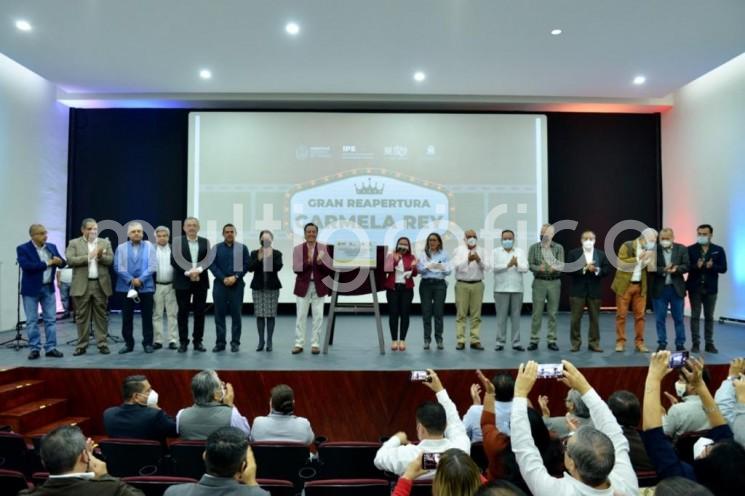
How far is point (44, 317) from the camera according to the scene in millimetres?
4488

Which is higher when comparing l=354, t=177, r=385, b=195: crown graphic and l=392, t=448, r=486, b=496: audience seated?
l=354, t=177, r=385, b=195: crown graphic

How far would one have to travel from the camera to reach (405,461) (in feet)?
6.11

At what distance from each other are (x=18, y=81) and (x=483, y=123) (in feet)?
23.8

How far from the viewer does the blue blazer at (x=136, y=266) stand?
4.76 metres

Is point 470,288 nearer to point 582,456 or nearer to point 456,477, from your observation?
point 582,456

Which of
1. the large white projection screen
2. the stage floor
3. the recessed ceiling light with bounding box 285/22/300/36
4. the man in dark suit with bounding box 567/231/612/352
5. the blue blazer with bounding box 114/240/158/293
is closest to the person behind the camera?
the stage floor

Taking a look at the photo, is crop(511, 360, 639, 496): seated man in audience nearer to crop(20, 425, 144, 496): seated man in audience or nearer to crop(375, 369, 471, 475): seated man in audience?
crop(375, 369, 471, 475): seated man in audience

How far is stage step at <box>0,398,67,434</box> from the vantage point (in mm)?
3410

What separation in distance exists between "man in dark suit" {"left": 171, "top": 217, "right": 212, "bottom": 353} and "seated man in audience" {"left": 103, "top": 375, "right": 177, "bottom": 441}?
7.43ft

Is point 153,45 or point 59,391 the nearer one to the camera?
point 59,391

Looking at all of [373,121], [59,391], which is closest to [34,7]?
[59,391]

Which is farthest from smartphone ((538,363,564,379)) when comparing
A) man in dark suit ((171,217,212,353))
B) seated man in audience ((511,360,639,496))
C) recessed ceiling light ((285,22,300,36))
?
recessed ceiling light ((285,22,300,36))

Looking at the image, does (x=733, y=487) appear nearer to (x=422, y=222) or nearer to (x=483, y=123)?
(x=422, y=222)

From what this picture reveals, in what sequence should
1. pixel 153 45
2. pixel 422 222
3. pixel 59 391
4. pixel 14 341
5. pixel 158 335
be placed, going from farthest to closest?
pixel 422 222 < pixel 153 45 < pixel 14 341 < pixel 158 335 < pixel 59 391
